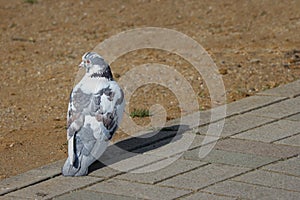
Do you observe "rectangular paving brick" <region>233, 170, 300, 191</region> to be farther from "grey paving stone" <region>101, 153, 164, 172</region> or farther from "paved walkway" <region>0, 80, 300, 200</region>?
"grey paving stone" <region>101, 153, 164, 172</region>

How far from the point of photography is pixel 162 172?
6.86m

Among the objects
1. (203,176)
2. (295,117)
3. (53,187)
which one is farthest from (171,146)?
(295,117)

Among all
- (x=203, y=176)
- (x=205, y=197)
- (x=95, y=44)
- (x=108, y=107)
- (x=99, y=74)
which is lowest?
(x=205, y=197)

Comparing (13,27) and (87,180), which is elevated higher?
(13,27)

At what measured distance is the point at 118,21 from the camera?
492 inches

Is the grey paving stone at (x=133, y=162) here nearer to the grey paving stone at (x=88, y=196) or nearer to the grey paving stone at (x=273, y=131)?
the grey paving stone at (x=88, y=196)

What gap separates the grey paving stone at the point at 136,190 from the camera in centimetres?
636

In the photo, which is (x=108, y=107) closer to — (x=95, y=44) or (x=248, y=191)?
(x=248, y=191)

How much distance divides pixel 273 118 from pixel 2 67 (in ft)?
11.9

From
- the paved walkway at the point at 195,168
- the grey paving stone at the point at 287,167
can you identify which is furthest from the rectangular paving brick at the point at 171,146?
the grey paving stone at the point at 287,167

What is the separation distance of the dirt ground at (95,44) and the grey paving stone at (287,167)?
1501 millimetres

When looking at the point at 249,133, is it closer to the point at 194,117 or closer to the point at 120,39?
the point at 194,117

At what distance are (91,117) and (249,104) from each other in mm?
2269

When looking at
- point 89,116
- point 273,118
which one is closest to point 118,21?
point 273,118
